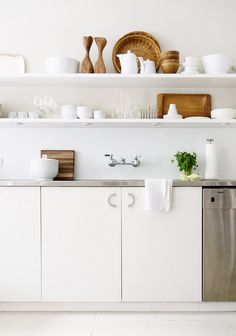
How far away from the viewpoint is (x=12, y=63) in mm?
3000

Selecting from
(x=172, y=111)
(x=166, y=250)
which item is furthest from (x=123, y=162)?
(x=166, y=250)

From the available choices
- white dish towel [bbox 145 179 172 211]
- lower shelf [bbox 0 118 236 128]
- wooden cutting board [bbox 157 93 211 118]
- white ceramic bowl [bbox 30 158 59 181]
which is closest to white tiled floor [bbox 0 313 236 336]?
white dish towel [bbox 145 179 172 211]

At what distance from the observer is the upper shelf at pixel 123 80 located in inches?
107

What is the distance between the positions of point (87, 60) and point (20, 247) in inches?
60.6

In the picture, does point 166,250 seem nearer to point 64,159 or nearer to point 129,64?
point 64,159

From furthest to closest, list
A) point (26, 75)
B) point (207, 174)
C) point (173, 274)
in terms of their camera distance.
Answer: point (207, 174), point (26, 75), point (173, 274)

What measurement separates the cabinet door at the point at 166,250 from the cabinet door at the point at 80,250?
97 millimetres

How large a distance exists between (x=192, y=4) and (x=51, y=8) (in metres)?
1.22

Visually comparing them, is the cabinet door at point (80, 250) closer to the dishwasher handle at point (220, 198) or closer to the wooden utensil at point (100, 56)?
the dishwasher handle at point (220, 198)

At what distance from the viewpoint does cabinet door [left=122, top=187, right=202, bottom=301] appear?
96.0 inches

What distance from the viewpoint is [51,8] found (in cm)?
304

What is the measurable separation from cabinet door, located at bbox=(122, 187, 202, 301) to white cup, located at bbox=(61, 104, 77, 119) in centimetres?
100

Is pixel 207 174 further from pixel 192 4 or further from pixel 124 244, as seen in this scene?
pixel 192 4

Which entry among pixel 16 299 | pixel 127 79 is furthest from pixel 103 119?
pixel 16 299
